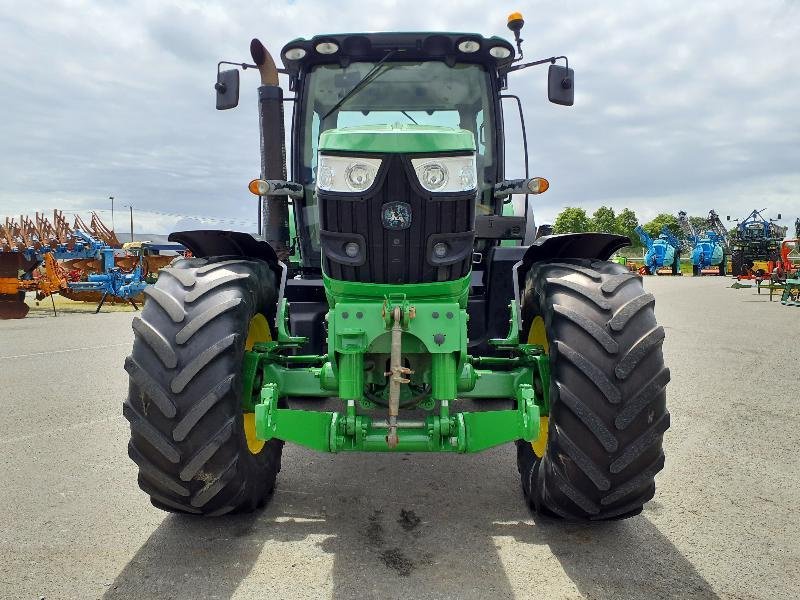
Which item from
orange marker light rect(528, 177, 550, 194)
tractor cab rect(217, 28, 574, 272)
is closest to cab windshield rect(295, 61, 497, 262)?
tractor cab rect(217, 28, 574, 272)

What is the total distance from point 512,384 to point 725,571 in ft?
3.71

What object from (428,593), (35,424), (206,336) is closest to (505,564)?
(428,593)

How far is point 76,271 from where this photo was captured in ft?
55.8

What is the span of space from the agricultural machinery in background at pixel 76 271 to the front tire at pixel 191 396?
9.24m

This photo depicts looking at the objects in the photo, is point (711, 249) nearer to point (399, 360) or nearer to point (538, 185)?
point (538, 185)

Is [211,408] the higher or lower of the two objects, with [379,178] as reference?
lower

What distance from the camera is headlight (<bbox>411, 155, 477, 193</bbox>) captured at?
2.50 metres

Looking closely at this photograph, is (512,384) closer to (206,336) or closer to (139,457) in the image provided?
(206,336)

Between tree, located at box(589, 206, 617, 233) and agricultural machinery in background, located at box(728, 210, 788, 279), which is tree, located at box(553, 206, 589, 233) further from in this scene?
agricultural machinery in background, located at box(728, 210, 788, 279)

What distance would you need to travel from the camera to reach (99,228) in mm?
22656

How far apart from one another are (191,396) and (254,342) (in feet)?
2.20

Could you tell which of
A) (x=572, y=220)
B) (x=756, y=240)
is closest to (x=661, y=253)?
(x=756, y=240)

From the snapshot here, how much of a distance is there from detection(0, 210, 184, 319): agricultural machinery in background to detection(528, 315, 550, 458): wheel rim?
9.47 metres

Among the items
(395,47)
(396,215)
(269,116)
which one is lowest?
(396,215)
